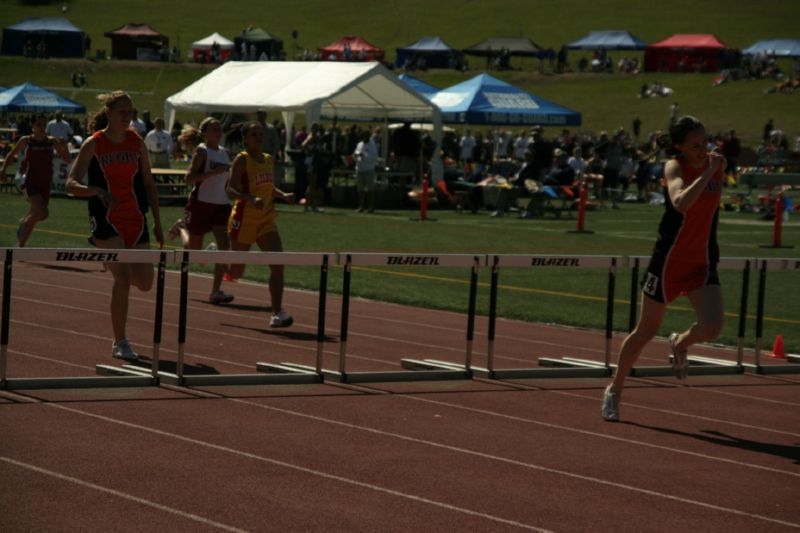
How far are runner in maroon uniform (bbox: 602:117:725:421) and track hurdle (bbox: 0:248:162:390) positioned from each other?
304 centimetres

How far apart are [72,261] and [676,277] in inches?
152

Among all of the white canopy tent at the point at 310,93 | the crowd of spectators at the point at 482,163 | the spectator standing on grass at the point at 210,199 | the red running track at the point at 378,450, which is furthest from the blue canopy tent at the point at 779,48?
the red running track at the point at 378,450

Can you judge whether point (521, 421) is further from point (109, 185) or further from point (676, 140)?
point (109, 185)

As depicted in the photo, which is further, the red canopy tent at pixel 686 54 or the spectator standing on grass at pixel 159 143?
the red canopy tent at pixel 686 54

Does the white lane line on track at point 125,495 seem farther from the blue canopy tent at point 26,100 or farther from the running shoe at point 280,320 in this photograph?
the blue canopy tent at point 26,100

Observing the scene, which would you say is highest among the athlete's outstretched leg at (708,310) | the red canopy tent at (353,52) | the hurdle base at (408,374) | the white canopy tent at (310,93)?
the red canopy tent at (353,52)

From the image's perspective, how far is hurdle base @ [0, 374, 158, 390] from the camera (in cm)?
942

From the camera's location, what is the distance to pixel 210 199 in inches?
585

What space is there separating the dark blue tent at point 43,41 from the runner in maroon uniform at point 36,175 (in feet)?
227

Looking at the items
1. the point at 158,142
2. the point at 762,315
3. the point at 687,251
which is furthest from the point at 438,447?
the point at 158,142

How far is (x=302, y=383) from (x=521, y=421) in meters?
1.80

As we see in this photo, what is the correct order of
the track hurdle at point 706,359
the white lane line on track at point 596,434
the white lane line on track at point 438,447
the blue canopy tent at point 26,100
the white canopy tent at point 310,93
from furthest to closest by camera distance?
1. the blue canopy tent at point 26,100
2. the white canopy tent at point 310,93
3. the track hurdle at point 706,359
4. the white lane line on track at point 596,434
5. the white lane line on track at point 438,447

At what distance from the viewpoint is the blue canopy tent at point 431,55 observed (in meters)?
90.4

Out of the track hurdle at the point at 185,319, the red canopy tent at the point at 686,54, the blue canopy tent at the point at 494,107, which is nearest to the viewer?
the track hurdle at the point at 185,319
